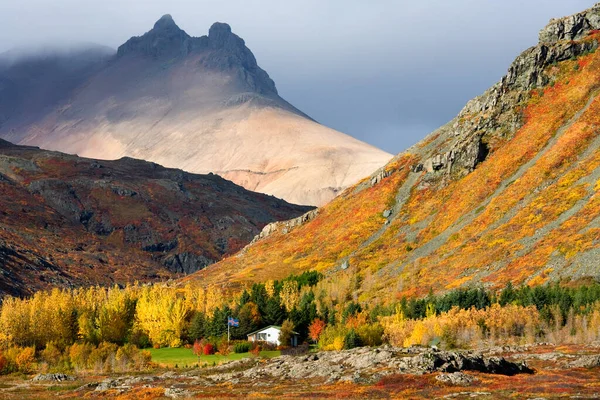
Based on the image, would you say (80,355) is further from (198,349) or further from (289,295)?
(289,295)

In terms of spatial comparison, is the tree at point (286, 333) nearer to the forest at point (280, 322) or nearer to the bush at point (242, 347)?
the forest at point (280, 322)

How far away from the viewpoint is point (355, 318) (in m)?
153

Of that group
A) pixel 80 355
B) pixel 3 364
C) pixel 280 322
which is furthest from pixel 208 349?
pixel 3 364

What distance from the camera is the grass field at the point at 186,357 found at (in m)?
132

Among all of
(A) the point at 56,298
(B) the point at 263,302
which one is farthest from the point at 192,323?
(A) the point at 56,298

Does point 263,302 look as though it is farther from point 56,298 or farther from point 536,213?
point 536,213

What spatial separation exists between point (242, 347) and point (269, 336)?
31.1ft

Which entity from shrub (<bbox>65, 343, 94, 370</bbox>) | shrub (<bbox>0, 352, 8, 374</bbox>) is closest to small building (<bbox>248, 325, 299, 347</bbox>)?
shrub (<bbox>65, 343, 94, 370</bbox>)

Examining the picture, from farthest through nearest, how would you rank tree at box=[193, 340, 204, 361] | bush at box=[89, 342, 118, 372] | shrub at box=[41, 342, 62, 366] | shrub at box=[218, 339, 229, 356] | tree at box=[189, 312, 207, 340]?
1. tree at box=[189, 312, 207, 340]
2. tree at box=[193, 340, 204, 361]
3. shrub at box=[218, 339, 229, 356]
4. shrub at box=[41, 342, 62, 366]
5. bush at box=[89, 342, 118, 372]

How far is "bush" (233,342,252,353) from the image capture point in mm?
146375

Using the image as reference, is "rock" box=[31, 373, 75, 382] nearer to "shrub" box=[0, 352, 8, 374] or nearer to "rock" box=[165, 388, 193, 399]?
"shrub" box=[0, 352, 8, 374]

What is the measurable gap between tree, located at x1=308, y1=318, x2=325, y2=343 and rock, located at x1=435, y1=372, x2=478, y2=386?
71454 mm

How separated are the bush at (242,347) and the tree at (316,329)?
1399 cm

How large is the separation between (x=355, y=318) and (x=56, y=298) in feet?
208
